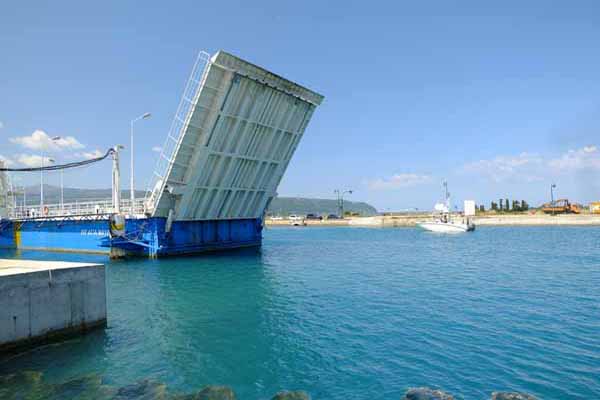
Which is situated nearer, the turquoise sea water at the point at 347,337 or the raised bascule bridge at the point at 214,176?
the turquoise sea water at the point at 347,337

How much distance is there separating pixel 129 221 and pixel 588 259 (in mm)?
32405

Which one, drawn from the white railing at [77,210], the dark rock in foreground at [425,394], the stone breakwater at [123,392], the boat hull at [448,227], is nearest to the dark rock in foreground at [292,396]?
the stone breakwater at [123,392]

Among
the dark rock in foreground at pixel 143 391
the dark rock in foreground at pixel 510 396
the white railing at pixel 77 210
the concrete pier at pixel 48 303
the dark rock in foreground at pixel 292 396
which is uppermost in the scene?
the white railing at pixel 77 210

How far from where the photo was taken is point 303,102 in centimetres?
2931

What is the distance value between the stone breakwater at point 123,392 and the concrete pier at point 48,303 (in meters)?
1.45

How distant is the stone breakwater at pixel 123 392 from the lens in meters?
7.27

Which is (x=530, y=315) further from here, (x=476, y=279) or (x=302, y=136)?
(x=302, y=136)

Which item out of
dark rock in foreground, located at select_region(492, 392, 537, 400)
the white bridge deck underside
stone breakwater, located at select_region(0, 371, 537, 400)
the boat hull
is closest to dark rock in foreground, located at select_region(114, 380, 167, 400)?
stone breakwater, located at select_region(0, 371, 537, 400)

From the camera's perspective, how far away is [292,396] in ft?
24.2

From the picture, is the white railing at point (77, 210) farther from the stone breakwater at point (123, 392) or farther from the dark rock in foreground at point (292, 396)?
the dark rock in foreground at point (292, 396)

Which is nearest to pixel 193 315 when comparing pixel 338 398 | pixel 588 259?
pixel 338 398

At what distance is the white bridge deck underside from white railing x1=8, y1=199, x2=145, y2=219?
4.10 m

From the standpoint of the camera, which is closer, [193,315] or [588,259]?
[193,315]

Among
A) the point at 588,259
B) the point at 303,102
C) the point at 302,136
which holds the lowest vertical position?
the point at 588,259
